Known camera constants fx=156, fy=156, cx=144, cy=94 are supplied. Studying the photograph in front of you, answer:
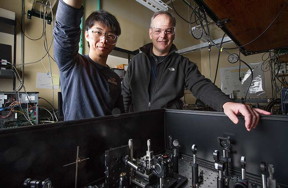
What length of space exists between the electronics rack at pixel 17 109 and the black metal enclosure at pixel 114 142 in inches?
61.6

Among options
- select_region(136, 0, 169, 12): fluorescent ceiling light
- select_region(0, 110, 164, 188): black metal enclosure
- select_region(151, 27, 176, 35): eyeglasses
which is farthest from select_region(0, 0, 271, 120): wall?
select_region(0, 110, 164, 188): black metal enclosure

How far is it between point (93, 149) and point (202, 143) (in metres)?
0.42

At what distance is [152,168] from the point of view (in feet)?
1.51

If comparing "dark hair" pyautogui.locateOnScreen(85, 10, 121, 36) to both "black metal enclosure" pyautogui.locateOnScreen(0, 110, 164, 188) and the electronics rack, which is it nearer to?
"black metal enclosure" pyautogui.locateOnScreen(0, 110, 164, 188)

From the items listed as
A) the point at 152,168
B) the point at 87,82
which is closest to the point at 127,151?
the point at 152,168

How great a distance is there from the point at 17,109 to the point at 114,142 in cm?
165

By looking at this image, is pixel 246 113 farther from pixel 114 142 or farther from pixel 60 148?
pixel 60 148

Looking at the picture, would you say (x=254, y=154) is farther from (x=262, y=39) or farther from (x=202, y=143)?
(x=262, y=39)

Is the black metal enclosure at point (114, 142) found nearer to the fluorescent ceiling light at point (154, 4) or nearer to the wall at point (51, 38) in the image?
the fluorescent ceiling light at point (154, 4)

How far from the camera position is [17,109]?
5.36 ft

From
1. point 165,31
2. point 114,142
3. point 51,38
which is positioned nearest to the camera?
point 114,142

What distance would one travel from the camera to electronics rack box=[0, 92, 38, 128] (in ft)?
5.01

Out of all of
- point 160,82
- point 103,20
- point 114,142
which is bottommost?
point 114,142

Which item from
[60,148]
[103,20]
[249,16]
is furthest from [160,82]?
[60,148]
